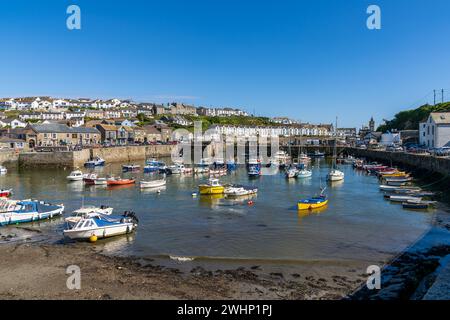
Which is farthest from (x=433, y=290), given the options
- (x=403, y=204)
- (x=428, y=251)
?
(x=403, y=204)

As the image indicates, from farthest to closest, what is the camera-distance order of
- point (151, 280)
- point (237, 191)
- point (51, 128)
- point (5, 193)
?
point (51, 128), point (237, 191), point (5, 193), point (151, 280)

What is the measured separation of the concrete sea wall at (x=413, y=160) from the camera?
39634 mm

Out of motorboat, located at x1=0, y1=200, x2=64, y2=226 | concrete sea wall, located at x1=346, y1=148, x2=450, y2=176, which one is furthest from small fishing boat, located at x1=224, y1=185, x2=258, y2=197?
concrete sea wall, located at x1=346, y1=148, x2=450, y2=176

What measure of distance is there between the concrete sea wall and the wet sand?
2902 cm

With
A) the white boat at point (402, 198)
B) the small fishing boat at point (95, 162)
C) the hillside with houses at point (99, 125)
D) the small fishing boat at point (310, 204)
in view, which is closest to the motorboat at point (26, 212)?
the small fishing boat at point (310, 204)

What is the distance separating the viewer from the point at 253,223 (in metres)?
23.6

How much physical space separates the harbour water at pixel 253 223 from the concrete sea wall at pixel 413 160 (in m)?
7.65

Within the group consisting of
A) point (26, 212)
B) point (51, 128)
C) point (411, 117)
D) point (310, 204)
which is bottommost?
point (310, 204)

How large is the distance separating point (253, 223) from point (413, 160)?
35.5 metres

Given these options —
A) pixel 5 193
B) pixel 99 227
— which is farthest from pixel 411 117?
pixel 99 227

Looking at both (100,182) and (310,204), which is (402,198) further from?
(100,182)

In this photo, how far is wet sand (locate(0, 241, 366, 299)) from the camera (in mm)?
12578

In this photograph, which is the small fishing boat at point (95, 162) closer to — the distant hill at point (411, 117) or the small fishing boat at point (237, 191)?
the small fishing boat at point (237, 191)
